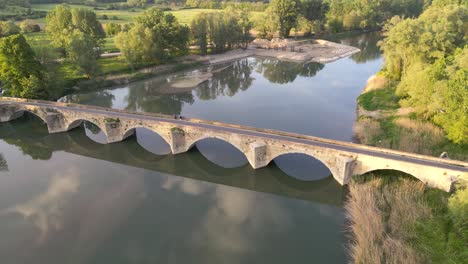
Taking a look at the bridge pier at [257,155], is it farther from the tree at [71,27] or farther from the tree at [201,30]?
the tree at [201,30]

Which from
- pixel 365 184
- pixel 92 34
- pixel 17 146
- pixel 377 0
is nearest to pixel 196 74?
pixel 92 34

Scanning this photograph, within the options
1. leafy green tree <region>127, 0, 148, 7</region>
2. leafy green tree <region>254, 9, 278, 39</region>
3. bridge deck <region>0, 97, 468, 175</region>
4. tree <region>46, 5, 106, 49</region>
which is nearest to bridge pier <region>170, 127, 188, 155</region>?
bridge deck <region>0, 97, 468, 175</region>

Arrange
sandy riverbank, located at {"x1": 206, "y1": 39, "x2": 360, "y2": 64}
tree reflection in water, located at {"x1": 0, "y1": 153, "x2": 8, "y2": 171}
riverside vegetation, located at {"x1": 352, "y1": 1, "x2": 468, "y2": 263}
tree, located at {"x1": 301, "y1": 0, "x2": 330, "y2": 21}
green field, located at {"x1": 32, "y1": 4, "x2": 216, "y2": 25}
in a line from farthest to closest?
green field, located at {"x1": 32, "y1": 4, "x2": 216, "y2": 25} → tree, located at {"x1": 301, "y1": 0, "x2": 330, "y2": 21} → sandy riverbank, located at {"x1": 206, "y1": 39, "x2": 360, "y2": 64} → tree reflection in water, located at {"x1": 0, "y1": 153, "x2": 8, "y2": 171} → riverside vegetation, located at {"x1": 352, "y1": 1, "x2": 468, "y2": 263}

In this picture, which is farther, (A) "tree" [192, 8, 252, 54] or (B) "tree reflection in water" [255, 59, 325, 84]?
(A) "tree" [192, 8, 252, 54]

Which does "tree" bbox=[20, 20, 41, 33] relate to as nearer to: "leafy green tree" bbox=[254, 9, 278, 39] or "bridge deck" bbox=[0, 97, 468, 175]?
"bridge deck" bbox=[0, 97, 468, 175]

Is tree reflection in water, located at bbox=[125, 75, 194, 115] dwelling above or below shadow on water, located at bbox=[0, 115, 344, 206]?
above

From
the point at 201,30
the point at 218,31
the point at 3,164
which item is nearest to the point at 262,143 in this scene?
the point at 3,164

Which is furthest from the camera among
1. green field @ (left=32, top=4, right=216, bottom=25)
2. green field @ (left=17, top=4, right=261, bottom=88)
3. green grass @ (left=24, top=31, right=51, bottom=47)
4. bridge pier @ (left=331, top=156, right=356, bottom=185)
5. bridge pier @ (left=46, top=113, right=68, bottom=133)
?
green field @ (left=32, top=4, right=216, bottom=25)
